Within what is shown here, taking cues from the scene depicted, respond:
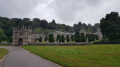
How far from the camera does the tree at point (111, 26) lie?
7588 cm

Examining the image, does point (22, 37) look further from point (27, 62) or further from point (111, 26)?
point (27, 62)

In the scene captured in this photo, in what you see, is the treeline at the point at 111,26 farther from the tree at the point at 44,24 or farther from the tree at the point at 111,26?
the tree at the point at 44,24

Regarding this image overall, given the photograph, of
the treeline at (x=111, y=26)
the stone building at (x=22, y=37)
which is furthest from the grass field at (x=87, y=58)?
the stone building at (x=22, y=37)

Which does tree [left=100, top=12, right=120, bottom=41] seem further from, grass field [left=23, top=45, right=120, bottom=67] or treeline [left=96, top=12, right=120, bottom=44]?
grass field [left=23, top=45, right=120, bottom=67]

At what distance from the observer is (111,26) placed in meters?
76.8

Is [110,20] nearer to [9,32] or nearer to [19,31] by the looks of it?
[19,31]

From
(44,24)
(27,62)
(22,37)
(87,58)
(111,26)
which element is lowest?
(27,62)

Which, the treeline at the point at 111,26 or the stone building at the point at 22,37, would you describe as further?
the stone building at the point at 22,37

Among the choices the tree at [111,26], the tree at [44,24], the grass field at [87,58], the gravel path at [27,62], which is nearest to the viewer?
the grass field at [87,58]

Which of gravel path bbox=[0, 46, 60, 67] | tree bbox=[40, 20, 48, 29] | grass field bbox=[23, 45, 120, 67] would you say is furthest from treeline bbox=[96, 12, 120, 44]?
tree bbox=[40, 20, 48, 29]

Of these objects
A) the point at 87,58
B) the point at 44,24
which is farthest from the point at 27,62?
the point at 44,24

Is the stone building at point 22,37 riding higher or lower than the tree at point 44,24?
lower

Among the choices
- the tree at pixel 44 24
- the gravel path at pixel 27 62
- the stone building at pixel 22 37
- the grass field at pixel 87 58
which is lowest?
the gravel path at pixel 27 62

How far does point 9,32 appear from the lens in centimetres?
12575
